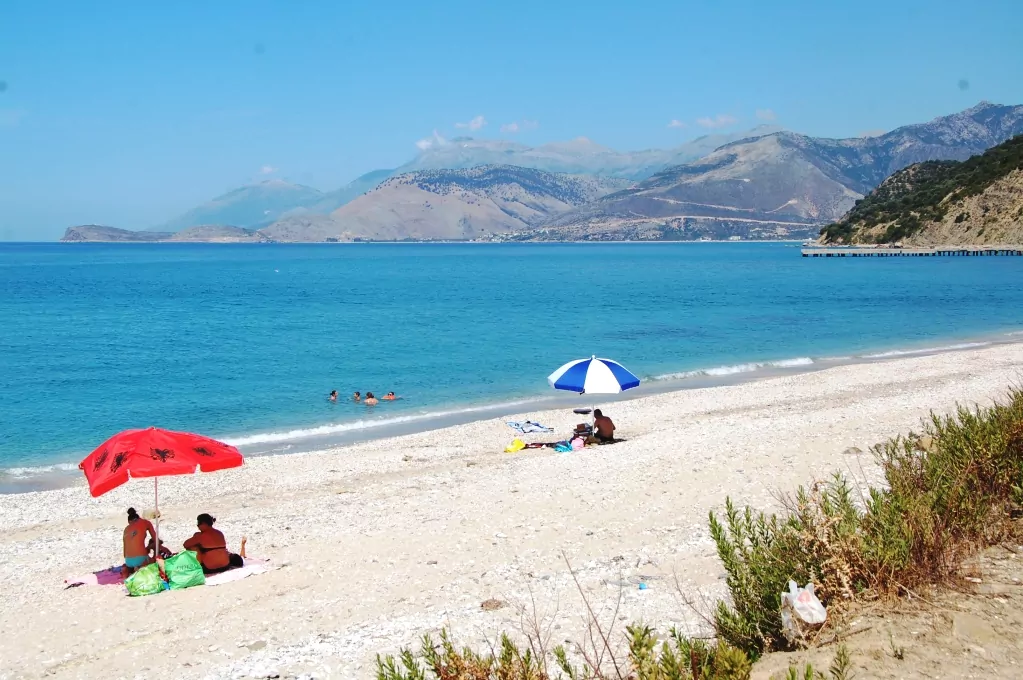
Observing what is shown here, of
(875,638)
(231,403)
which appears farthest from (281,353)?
(875,638)

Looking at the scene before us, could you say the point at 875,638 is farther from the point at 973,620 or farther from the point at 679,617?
the point at 679,617

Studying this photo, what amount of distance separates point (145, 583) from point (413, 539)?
3.36m

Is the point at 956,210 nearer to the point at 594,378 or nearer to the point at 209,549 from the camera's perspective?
the point at 594,378

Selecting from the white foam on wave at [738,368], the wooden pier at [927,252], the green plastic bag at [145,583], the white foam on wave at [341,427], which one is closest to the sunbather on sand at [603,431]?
the white foam on wave at [341,427]

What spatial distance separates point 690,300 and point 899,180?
137 metres

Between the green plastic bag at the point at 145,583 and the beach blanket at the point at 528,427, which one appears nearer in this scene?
the green plastic bag at the point at 145,583

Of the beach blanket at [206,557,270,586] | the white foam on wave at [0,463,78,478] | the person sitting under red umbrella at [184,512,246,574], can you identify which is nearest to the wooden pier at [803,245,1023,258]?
the white foam on wave at [0,463,78,478]

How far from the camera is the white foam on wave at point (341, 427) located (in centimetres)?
2222

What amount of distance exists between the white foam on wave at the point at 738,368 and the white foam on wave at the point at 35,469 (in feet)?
61.3

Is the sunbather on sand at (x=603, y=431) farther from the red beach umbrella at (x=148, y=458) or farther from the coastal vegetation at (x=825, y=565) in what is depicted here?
the coastal vegetation at (x=825, y=565)

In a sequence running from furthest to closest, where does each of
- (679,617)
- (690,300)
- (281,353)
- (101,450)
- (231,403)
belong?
(690,300), (281,353), (231,403), (101,450), (679,617)

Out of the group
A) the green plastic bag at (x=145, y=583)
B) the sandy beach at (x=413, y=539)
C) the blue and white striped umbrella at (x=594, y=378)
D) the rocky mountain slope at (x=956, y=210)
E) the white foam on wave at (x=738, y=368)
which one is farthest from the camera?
the rocky mountain slope at (x=956, y=210)

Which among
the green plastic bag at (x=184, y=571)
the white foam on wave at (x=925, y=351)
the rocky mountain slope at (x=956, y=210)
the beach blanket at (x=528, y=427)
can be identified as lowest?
the white foam on wave at (x=925, y=351)

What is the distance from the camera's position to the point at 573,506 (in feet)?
40.6
